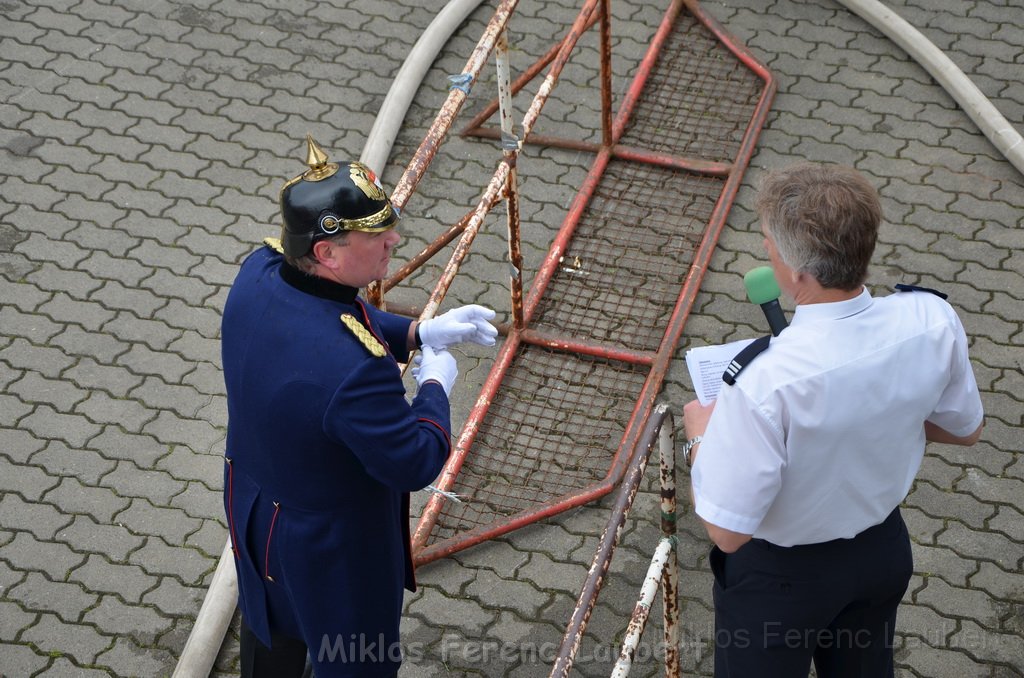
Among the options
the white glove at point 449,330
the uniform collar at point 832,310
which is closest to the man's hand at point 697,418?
the uniform collar at point 832,310

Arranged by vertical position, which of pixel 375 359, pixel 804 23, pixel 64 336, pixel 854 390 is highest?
pixel 854 390

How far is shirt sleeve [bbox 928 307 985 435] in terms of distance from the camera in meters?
2.55

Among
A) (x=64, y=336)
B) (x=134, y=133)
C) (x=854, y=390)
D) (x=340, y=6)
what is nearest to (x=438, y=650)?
(x=854, y=390)

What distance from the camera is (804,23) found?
22.9 ft

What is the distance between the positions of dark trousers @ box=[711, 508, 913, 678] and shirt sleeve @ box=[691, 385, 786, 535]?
26cm

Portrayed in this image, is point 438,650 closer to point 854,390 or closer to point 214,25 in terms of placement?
point 854,390

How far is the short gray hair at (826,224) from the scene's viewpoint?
7.72 ft

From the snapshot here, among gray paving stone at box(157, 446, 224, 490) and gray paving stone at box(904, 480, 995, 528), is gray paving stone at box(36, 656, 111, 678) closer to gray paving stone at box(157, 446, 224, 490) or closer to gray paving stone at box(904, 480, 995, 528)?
gray paving stone at box(157, 446, 224, 490)

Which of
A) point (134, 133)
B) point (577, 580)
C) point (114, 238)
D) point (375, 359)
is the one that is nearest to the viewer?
point (375, 359)

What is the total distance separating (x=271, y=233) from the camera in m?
5.81

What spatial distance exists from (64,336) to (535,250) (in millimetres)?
2319

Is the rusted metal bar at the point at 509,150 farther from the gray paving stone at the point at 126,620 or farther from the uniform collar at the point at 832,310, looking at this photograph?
the uniform collar at the point at 832,310

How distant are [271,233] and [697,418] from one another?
3.56 meters

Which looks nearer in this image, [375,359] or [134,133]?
[375,359]
